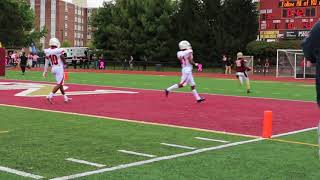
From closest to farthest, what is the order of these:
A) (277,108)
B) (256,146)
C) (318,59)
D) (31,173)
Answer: (318,59)
(31,173)
(256,146)
(277,108)

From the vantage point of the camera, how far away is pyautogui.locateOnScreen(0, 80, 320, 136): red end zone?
440 inches

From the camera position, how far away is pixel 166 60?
5872cm

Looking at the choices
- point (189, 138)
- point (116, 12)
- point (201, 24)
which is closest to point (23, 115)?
point (189, 138)

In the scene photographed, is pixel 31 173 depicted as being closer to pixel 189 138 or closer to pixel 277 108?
pixel 189 138

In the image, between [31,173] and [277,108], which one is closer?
[31,173]

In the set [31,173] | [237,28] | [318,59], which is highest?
[237,28]

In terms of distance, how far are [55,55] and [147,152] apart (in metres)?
8.19

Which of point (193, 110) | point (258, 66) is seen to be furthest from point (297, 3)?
point (193, 110)

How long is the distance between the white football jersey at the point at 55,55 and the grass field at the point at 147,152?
4764 mm

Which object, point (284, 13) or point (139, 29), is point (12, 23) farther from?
point (284, 13)

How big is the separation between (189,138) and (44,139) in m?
2.31

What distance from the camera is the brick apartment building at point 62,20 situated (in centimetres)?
14588

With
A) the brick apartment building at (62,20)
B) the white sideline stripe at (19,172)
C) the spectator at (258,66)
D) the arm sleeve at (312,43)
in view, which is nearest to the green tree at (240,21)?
the spectator at (258,66)

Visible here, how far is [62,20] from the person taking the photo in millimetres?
154125
